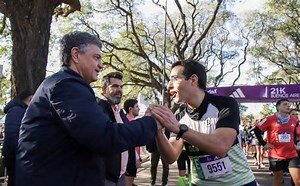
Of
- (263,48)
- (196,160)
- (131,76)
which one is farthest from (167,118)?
(263,48)

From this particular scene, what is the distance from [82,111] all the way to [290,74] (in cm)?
3544

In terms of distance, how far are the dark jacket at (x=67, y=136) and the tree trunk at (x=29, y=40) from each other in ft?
20.4

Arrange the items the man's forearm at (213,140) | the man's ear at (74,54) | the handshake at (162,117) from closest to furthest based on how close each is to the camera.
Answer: the man's ear at (74,54) < the handshake at (162,117) < the man's forearm at (213,140)

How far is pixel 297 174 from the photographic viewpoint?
288 inches

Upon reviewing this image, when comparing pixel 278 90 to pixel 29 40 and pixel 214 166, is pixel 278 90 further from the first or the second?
pixel 214 166

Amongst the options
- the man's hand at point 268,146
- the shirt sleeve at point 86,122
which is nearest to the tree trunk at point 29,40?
the man's hand at point 268,146

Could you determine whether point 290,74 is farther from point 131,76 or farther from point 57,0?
point 57,0

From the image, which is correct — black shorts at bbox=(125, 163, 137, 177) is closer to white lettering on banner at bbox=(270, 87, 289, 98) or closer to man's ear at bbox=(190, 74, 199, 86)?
man's ear at bbox=(190, 74, 199, 86)

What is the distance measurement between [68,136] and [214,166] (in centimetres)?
130

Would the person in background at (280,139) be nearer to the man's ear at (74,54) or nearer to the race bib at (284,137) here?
the race bib at (284,137)

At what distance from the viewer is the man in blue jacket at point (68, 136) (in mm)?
1979

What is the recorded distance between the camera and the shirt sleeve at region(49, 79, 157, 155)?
196 cm

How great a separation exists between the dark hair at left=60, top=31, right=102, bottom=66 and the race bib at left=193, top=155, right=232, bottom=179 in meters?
1.24

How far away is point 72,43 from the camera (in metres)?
2.28
